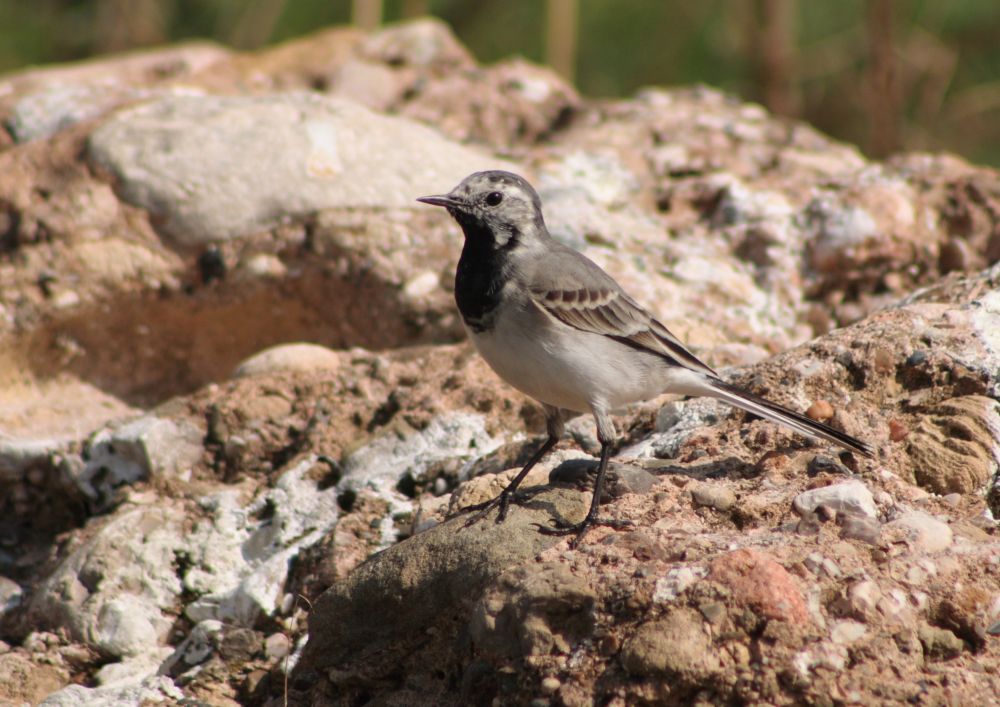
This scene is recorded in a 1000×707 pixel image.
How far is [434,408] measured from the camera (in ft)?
17.2

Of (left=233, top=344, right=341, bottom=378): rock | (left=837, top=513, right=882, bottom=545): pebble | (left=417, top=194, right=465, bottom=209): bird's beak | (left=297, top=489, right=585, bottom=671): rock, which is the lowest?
(left=233, top=344, right=341, bottom=378): rock

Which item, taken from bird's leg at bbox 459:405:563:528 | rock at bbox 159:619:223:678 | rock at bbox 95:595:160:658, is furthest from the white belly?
rock at bbox 95:595:160:658

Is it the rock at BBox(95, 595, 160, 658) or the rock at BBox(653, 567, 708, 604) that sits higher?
the rock at BBox(653, 567, 708, 604)

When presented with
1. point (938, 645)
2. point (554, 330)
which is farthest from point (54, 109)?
point (938, 645)

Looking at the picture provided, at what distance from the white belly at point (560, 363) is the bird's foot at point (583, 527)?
2.28 feet

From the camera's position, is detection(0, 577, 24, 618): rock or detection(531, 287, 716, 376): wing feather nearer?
detection(531, 287, 716, 376): wing feather

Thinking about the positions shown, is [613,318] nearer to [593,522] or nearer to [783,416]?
[783,416]

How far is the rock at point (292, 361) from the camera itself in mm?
5684

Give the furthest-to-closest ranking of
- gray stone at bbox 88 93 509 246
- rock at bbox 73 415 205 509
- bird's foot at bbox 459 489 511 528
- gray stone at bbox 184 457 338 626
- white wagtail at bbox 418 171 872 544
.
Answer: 1. gray stone at bbox 88 93 509 246
2. rock at bbox 73 415 205 509
3. gray stone at bbox 184 457 338 626
4. white wagtail at bbox 418 171 872 544
5. bird's foot at bbox 459 489 511 528

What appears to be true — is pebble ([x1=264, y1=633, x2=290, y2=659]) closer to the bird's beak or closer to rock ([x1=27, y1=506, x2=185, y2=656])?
rock ([x1=27, y1=506, x2=185, y2=656])

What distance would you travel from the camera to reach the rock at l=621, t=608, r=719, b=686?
317 centimetres

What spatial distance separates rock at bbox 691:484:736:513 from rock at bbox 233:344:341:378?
2.35 m

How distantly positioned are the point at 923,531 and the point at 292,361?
3.32 metres

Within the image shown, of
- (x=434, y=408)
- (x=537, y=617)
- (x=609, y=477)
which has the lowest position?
(x=434, y=408)
